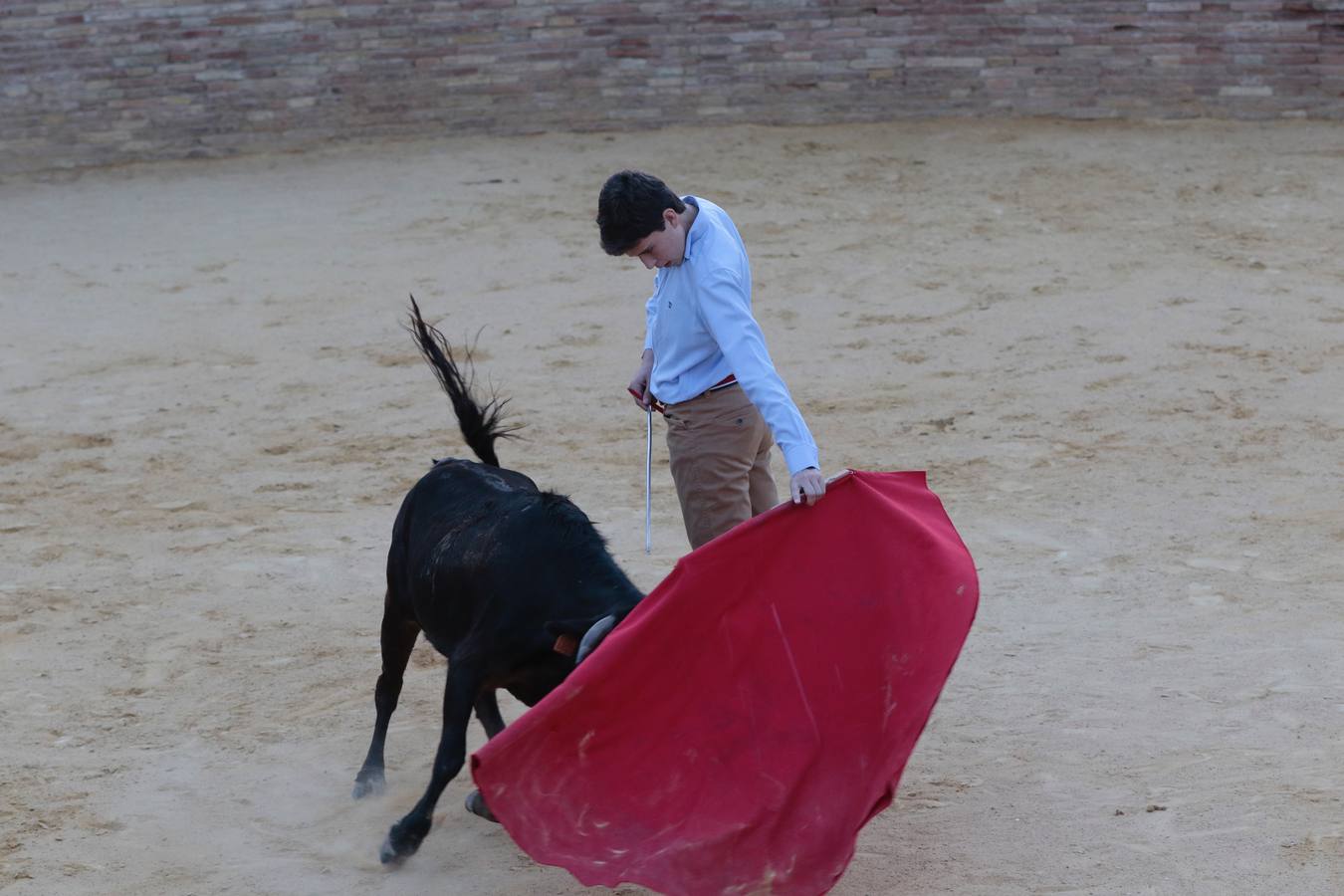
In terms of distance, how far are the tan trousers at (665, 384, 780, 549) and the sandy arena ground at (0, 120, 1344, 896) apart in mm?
906

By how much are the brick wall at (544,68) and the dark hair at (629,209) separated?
26.4 feet

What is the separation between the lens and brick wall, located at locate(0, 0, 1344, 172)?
11227mm

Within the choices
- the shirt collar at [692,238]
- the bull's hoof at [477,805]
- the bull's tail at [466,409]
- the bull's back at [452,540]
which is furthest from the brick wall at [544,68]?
the bull's hoof at [477,805]

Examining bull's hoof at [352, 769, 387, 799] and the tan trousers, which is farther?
bull's hoof at [352, 769, 387, 799]

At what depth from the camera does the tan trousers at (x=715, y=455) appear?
422 centimetres

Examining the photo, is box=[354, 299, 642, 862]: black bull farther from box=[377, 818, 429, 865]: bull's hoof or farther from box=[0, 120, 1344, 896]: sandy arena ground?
box=[0, 120, 1344, 896]: sandy arena ground

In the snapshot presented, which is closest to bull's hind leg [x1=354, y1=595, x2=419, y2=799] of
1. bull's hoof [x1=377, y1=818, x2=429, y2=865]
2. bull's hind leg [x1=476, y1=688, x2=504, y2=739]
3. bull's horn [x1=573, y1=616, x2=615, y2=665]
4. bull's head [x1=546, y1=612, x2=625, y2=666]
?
bull's hind leg [x1=476, y1=688, x2=504, y2=739]

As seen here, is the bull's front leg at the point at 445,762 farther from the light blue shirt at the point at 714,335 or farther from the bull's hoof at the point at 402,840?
the light blue shirt at the point at 714,335

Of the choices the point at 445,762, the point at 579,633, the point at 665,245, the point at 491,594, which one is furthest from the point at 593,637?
the point at 665,245

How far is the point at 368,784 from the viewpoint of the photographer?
175 inches

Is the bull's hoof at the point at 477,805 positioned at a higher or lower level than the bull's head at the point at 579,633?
lower

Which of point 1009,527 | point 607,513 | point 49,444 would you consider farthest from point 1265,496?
point 49,444

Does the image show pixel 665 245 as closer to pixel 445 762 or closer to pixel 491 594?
pixel 491 594

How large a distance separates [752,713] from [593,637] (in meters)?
0.42
